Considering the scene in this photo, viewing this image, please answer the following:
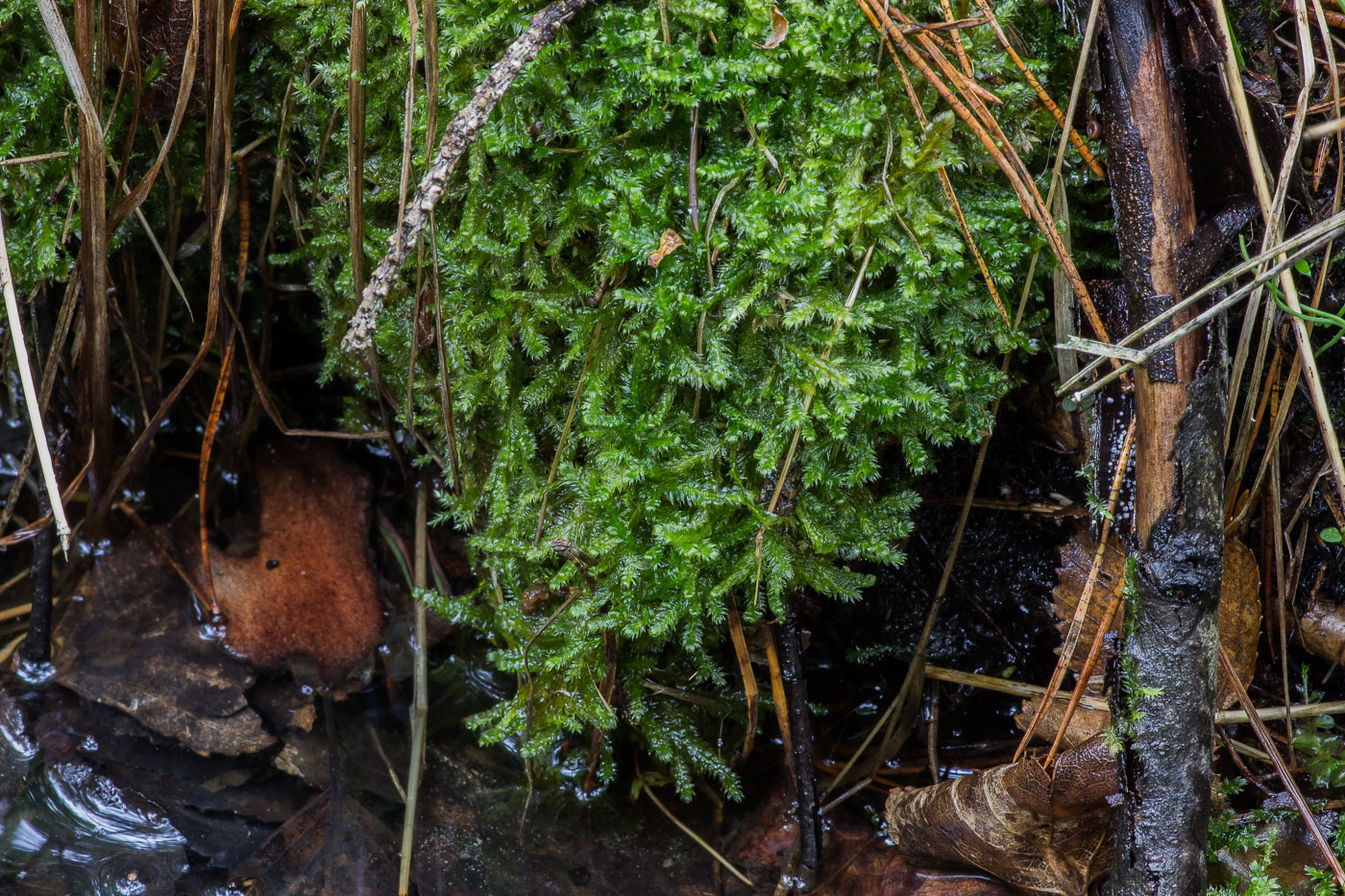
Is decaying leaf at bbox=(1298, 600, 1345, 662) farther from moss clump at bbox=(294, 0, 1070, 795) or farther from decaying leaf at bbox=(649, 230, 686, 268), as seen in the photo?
decaying leaf at bbox=(649, 230, 686, 268)

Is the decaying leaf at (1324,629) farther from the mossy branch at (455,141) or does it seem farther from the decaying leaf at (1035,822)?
the mossy branch at (455,141)

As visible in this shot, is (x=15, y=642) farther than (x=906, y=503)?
Yes

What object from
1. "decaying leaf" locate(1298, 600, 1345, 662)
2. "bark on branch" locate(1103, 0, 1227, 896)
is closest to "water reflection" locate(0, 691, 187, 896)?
"bark on branch" locate(1103, 0, 1227, 896)

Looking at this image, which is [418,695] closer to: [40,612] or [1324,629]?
[40,612]

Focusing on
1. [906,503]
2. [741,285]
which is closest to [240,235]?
[741,285]

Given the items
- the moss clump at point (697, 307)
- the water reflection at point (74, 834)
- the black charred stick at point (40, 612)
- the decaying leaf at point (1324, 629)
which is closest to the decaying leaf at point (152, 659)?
the black charred stick at point (40, 612)

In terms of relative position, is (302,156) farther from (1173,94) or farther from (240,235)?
(1173,94)
